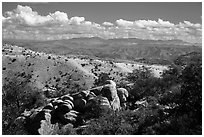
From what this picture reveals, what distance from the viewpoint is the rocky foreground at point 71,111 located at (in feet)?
105

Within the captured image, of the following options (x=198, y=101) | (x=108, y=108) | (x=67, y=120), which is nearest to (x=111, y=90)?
(x=108, y=108)

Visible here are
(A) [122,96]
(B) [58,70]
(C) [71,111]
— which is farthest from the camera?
(B) [58,70]

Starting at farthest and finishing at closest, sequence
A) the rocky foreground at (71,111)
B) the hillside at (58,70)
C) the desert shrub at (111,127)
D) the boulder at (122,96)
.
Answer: the hillside at (58,70) → the boulder at (122,96) → the rocky foreground at (71,111) → the desert shrub at (111,127)

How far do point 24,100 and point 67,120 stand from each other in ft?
87.9

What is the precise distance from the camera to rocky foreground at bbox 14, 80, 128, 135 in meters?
32.0

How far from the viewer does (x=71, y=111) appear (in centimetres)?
3394

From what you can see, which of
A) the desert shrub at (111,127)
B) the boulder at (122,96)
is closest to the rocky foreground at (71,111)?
the boulder at (122,96)

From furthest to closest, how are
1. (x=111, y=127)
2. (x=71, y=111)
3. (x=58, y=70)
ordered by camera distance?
(x=58, y=70)
(x=71, y=111)
(x=111, y=127)

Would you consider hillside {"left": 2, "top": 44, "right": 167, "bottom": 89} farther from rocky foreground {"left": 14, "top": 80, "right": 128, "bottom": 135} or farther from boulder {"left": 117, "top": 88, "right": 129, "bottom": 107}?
rocky foreground {"left": 14, "top": 80, "right": 128, "bottom": 135}

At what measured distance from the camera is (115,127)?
85.4 feet

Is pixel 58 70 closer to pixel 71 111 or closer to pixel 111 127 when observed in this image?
pixel 71 111

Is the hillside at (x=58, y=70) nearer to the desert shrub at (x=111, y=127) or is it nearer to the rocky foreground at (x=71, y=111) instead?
the rocky foreground at (x=71, y=111)

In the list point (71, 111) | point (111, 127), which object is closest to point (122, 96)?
point (71, 111)

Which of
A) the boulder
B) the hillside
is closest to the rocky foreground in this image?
the boulder
